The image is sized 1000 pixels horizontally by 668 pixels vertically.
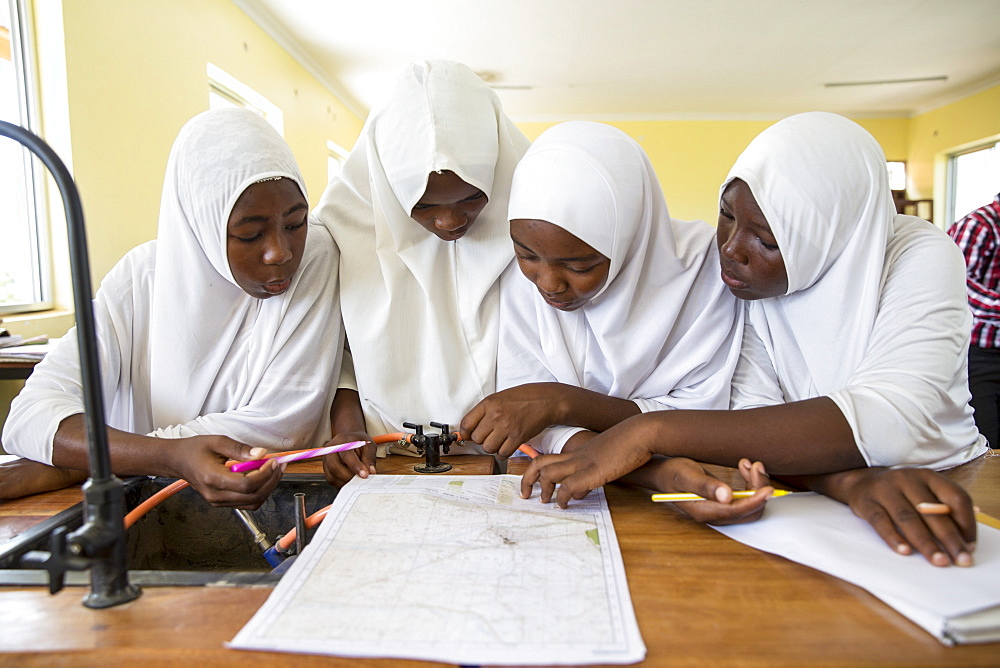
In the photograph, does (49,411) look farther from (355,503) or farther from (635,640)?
(635,640)

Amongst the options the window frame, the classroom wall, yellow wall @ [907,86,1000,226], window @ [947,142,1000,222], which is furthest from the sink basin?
the window frame

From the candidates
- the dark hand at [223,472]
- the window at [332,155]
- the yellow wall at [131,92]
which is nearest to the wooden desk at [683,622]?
the dark hand at [223,472]

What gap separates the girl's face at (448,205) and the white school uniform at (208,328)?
0.87 ft

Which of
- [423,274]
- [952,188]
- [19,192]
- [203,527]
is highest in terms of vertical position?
[952,188]

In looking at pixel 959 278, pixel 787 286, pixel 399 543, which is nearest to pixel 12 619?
pixel 399 543

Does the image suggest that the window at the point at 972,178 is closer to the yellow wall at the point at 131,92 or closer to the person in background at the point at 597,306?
the yellow wall at the point at 131,92

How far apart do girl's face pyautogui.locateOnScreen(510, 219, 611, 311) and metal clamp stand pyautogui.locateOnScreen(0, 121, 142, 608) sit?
75 cm

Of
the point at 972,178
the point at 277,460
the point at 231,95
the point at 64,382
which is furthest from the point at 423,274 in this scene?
the point at 972,178

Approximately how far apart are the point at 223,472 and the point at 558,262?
2.21ft

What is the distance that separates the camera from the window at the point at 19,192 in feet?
10.2

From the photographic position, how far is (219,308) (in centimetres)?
139

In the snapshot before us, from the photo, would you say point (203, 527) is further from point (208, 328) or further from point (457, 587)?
point (457, 587)

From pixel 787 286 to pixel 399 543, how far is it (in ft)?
2.71

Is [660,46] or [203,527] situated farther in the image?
[660,46]
